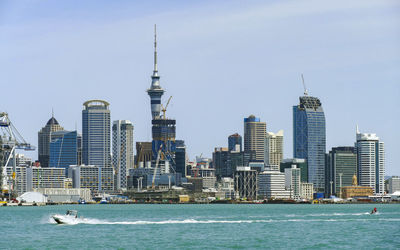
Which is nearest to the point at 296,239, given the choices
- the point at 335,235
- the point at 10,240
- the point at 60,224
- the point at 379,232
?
the point at 335,235

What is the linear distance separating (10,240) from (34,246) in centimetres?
891

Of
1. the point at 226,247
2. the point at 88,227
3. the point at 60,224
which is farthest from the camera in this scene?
the point at 60,224

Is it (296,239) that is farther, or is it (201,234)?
(201,234)

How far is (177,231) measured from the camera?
107 m

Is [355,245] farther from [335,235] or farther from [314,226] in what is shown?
[314,226]

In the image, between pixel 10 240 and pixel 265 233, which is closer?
pixel 10 240

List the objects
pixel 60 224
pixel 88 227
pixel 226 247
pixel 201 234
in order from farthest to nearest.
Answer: pixel 60 224
pixel 88 227
pixel 201 234
pixel 226 247

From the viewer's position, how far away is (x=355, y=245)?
286ft

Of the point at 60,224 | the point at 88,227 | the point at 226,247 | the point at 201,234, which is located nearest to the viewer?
the point at 226,247

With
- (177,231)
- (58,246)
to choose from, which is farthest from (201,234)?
(58,246)

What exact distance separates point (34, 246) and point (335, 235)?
115 ft

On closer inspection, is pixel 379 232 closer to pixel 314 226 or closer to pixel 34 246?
pixel 314 226

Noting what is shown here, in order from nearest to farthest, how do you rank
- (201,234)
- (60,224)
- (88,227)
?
(201,234), (88,227), (60,224)

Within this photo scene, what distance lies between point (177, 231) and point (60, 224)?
22.3 meters
